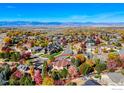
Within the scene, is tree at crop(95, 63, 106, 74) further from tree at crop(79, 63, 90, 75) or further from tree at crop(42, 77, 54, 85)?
tree at crop(42, 77, 54, 85)

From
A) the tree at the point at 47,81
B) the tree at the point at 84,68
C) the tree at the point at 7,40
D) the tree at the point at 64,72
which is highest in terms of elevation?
the tree at the point at 7,40

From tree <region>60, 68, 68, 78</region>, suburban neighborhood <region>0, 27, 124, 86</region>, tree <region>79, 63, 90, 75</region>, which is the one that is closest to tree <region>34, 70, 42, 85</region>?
suburban neighborhood <region>0, 27, 124, 86</region>

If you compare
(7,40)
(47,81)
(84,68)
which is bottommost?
(47,81)

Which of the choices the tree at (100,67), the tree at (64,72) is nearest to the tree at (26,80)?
the tree at (64,72)

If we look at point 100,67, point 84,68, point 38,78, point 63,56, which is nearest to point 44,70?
point 38,78

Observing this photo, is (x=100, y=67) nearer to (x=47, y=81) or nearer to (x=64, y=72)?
(x=64, y=72)

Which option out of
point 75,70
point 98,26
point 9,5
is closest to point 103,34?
point 98,26

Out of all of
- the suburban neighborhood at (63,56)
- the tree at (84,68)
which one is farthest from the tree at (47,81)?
the tree at (84,68)

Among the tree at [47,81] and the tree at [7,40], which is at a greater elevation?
the tree at [7,40]

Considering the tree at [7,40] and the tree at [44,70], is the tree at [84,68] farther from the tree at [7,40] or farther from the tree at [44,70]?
the tree at [7,40]

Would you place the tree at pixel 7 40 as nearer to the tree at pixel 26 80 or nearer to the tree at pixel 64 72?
the tree at pixel 26 80

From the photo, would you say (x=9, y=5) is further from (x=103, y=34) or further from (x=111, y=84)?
(x=111, y=84)
